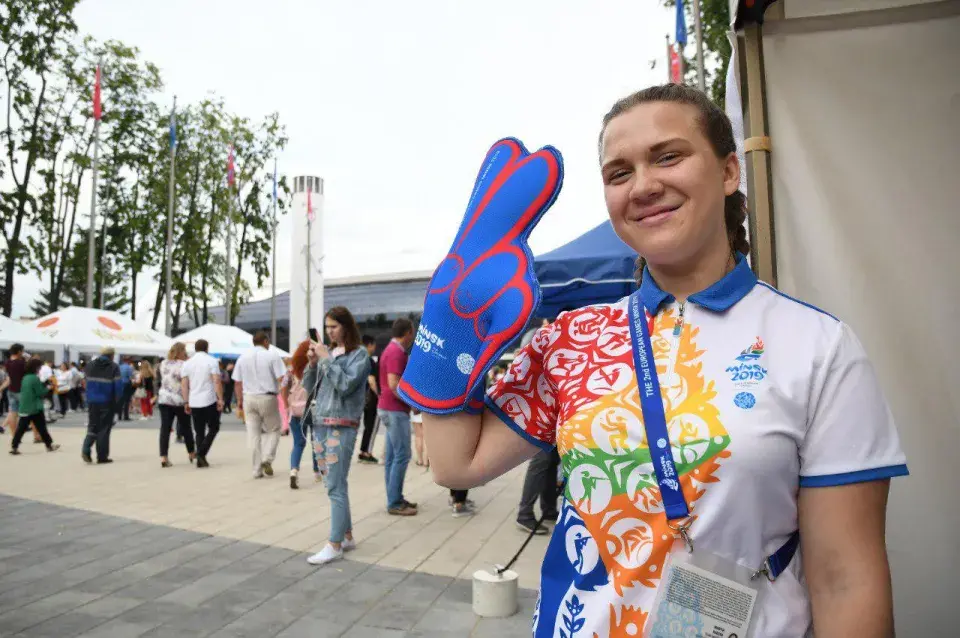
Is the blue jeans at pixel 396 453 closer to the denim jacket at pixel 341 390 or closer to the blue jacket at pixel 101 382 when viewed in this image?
the denim jacket at pixel 341 390

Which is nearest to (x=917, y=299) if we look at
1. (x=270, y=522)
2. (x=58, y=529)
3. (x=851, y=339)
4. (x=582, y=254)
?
(x=851, y=339)

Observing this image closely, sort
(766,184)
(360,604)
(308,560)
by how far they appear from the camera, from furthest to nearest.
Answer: (308,560), (360,604), (766,184)

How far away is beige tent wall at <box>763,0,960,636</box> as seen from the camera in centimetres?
194

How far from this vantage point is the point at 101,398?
920cm

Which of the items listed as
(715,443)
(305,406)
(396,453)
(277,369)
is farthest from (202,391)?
(715,443)

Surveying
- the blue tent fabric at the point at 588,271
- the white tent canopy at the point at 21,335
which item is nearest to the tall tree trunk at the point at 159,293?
the white tent canopy at the point at 21,335

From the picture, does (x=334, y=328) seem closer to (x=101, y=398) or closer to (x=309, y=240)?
(x=101, y=398)

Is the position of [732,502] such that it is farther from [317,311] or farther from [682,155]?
[317,311]

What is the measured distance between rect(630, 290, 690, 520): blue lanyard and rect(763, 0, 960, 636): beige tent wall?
1264 millimetres

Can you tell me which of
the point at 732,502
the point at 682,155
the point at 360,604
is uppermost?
the point at 682,155

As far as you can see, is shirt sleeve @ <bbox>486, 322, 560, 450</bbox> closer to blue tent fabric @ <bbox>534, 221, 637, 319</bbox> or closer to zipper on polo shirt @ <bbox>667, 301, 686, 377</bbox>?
zipper on polo shirt @ <bbox>667, 301, 686, 377</bbox>

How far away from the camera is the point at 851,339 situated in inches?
39.7

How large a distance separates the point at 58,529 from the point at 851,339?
21.9 feet

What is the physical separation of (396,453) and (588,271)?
2621 millimetres
